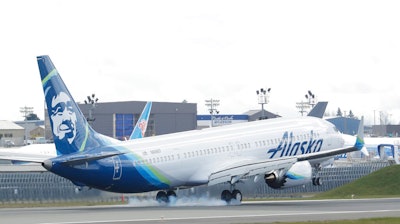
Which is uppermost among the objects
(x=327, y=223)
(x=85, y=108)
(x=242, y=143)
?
(x=85, y=108)

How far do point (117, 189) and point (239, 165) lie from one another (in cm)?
758

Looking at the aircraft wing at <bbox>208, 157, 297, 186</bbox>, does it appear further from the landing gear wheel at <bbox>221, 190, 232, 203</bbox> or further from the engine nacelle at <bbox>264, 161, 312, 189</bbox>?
the engine nacelle at <bbox>264, 161, 312, 189</bbox>

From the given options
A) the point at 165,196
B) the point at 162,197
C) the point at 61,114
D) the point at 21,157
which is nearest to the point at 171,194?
the point at 165,196

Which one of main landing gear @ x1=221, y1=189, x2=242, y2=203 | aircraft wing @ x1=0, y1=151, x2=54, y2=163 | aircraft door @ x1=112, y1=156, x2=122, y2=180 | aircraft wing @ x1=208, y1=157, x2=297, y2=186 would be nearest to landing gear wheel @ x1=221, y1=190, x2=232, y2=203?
main landing gear @ x1=221, y1=189, x2=242, y2=203

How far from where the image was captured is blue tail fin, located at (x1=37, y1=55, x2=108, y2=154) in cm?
4641

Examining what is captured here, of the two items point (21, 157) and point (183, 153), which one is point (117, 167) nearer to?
point (183, 153)

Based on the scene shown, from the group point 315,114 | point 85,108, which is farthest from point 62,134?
point 85,108

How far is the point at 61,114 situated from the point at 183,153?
9.04 metres

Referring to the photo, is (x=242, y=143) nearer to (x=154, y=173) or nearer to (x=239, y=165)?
Answer: (x=239, y=165)

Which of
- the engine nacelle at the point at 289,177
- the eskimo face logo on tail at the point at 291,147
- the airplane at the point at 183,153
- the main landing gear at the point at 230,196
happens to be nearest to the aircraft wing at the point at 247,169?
the airplane at the point at 183,153

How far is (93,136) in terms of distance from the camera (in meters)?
48.5

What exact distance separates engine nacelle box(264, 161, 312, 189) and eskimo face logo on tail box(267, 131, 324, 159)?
2.86m

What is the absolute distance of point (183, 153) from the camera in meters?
53.2

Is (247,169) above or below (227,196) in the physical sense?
above
